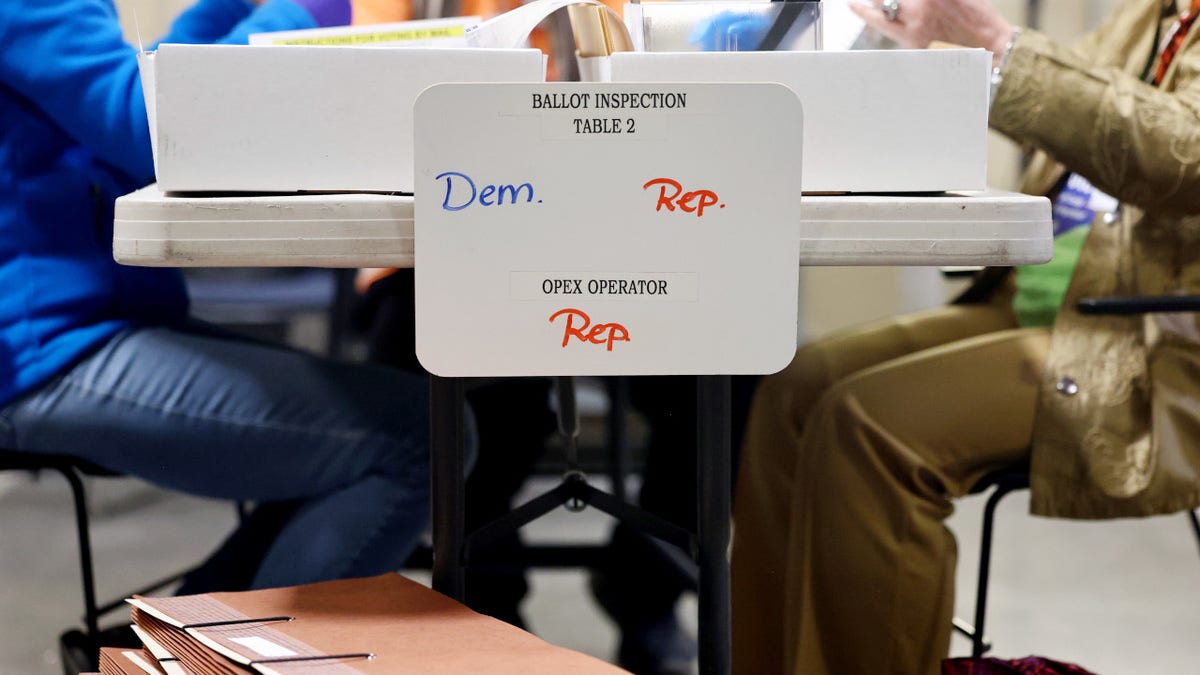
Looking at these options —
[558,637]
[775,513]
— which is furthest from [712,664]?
[558,637]

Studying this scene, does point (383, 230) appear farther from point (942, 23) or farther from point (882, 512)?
point (882, 512)

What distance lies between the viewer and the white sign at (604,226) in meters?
0.59

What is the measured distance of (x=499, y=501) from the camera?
1.82m

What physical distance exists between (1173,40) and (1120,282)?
30 cm

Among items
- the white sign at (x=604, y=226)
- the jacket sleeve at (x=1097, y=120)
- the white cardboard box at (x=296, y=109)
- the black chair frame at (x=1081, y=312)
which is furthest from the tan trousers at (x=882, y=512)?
the white cardboard box at (x=296, y=109)

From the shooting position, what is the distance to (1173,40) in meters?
1.20

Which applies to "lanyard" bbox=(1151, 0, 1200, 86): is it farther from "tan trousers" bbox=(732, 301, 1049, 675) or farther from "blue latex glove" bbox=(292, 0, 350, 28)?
"blue latex glove" bbox=(292, 0, 350, 28)

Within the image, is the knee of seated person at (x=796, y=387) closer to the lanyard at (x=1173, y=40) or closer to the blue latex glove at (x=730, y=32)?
the lanyard at (x=1173, y=40)

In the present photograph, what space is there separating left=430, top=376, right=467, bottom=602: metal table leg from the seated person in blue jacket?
20 cm

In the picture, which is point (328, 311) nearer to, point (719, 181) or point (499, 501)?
point (499, 501)

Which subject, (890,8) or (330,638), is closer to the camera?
(330,638)

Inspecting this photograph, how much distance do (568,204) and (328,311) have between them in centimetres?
242

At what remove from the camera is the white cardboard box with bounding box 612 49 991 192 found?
0.63 metres

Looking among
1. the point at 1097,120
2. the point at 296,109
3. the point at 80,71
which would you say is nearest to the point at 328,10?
the point at 80,71
